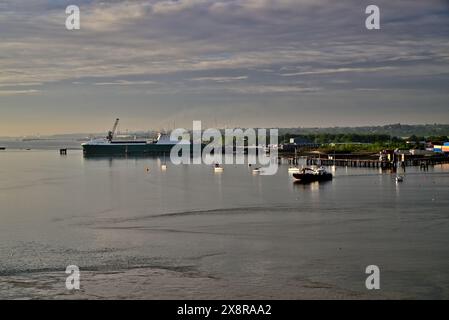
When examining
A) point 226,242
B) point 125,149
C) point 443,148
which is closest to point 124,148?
point 125,149

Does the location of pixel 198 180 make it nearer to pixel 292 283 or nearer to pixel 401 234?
pixel 401 234

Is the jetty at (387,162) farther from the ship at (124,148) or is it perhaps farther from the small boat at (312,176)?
the ship at (124,148)

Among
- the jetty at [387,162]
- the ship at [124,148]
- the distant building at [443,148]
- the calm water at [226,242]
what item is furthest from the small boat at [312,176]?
the ship at [124,148]

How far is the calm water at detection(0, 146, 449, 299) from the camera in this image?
51.4 ft

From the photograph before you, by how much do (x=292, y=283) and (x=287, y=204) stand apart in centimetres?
1615

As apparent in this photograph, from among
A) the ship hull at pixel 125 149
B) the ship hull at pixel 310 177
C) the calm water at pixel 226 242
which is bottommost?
the calm water at pixel 226 242

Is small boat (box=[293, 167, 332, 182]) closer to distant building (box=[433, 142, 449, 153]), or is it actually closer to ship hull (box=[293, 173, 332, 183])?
ship hull (box=[293, 173, 332, 183])

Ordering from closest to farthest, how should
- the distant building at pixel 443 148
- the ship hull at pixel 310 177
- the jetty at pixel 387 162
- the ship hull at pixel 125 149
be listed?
the ship hull at pixel 310 177 → the jetty at pixel 387 162 → the distant building at pixel 443 148 → the ship hull at pixel 125 149

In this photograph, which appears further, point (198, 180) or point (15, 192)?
point (198, 180)

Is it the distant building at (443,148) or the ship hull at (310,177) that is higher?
the distant building at (443,148)

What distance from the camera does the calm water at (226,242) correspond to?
1567 cm

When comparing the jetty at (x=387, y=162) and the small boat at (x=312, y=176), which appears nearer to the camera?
the small boat at (x=312, y=176)
